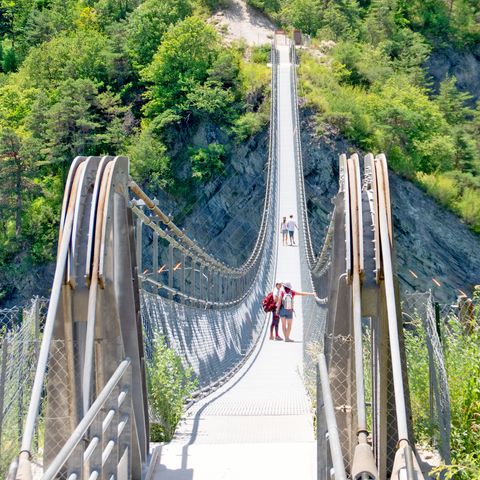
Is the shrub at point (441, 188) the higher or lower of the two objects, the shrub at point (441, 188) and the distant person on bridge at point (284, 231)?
the higher

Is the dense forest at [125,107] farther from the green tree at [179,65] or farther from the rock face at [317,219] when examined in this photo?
the rock face at [317,219]

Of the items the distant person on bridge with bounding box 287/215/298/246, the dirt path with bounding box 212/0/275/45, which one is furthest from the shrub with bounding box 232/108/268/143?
the distant person on bridge with bounding box 287/215/298/246

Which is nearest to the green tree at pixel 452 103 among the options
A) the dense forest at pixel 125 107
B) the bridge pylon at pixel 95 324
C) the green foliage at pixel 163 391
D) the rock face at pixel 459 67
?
the rock face at pixel 459 67

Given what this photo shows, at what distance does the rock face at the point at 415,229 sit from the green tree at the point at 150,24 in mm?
7149

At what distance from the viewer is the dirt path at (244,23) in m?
37.2

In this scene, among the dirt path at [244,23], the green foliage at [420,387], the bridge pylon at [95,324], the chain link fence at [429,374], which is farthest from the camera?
the dirt path at [244,23]

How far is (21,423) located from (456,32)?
130 feet

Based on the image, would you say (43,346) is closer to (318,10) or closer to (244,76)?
(244,76)

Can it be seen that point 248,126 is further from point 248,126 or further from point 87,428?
point 87,428

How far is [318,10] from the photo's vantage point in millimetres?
39875

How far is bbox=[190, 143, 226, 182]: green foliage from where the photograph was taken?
3148 centimetres

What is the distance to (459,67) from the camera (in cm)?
4250

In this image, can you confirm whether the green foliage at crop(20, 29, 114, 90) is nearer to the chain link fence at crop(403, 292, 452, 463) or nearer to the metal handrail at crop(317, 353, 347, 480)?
the chain link fence at crop(403, 292, 452, 463)

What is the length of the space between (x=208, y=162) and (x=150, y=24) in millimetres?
7187
